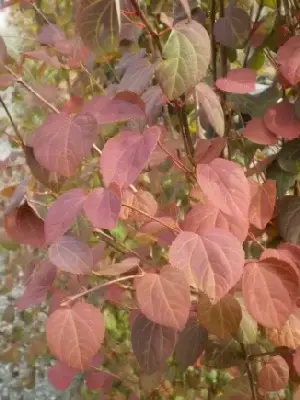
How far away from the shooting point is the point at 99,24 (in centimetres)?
75

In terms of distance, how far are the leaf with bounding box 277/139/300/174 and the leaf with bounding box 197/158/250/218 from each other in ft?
0.78

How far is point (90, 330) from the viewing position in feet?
2.36

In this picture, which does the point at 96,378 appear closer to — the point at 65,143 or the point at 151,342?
the point at 151,342

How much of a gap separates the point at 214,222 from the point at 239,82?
24cm

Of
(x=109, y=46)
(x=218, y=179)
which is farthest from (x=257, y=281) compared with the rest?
(x=109, y=46)

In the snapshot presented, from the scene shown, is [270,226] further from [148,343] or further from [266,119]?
[148,343]

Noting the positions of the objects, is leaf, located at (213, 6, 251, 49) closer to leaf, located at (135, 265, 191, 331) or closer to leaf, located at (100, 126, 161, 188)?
leaf, located at (100, 126, 161, 188)

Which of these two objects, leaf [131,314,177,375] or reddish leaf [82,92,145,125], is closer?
reddish leaf [82,92,145,125]

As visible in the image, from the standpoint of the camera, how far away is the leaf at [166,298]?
0.71 meters

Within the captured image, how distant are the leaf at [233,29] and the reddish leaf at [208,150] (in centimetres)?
18

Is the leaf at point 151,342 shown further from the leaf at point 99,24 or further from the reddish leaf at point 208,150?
the leaf at point 99,24

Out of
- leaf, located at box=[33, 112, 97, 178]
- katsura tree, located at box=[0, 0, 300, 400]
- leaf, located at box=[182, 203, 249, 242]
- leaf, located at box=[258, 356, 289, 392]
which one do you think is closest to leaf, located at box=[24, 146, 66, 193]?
katsura tree, located at box=[0, 0, 300, 400]

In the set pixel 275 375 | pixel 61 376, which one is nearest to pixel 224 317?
pixel 275 375

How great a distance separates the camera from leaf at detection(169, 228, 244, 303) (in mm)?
665
